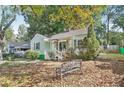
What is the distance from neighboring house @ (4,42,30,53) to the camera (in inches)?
170

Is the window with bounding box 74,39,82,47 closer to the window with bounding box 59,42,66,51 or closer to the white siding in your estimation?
the window with bounding box 59,42,66,51

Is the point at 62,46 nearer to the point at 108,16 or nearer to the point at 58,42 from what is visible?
the point at 58,42

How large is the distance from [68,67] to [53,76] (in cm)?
24

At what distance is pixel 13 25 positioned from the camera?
14.1ft

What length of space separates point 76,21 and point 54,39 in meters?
0.40

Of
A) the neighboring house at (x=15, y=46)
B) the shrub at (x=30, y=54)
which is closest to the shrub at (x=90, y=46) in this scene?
the shrub at (x=30, y=54)

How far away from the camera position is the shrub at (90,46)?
4297 mm

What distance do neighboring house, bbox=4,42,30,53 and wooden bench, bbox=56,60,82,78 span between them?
55 cm

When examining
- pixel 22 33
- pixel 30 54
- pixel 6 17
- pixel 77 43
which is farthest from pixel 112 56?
pixel 6 17
